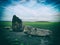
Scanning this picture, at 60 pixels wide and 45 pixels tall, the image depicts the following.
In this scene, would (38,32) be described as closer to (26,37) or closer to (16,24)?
(26,37)

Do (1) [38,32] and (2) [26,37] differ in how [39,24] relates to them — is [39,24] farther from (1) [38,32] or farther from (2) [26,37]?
(2) [26,37]

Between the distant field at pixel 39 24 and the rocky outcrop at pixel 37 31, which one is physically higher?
the distant field at pixel 39 24

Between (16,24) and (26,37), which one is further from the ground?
(16,24)

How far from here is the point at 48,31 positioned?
6.04 ft

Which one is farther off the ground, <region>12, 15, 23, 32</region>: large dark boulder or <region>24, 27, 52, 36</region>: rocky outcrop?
<region>12, 15, 23, 32</region>: large dark boulder

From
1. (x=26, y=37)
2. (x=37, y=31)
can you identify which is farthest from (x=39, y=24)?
(x=26, y=37)

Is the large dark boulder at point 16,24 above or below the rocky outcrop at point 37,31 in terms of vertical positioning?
above

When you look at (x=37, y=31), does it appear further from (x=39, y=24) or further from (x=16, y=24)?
(x=16, y=24)

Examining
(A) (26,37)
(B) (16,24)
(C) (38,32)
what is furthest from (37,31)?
(B) (16,24)

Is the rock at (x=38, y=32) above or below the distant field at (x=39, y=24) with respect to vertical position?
below

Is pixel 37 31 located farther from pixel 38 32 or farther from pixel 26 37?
pixel 26 37

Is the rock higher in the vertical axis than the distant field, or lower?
lower

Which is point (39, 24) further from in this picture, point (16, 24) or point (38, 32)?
point (16, 24)

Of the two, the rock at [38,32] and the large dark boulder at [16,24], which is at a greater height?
the large dark boulder at [16,24]
